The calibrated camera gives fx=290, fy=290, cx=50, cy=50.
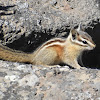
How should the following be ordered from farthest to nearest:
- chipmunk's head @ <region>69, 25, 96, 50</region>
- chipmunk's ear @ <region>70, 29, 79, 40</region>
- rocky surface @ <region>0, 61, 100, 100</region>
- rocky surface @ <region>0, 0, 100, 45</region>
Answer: rocky surface @ <region>0, 0, 100, 45</region> < chipmunk's ear @ <region>70, 29, 79, 40</region> < chipmunk's head @ <region>69, 25, 96, 50</region> < rocky surface @ <region>0, 61, 100, 100</region>

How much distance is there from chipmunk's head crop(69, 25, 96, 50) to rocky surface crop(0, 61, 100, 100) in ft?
3.43

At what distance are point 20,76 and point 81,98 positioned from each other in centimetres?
106

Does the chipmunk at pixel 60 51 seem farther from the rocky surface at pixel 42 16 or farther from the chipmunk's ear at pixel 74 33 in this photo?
the rocky surface at pixel 42 16

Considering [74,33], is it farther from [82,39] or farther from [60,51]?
[60,51]

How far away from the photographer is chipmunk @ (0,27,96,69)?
5.80m

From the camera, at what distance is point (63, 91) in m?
4.23

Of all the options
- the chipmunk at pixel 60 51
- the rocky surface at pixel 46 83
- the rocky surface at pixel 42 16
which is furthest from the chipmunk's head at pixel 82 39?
the rocky surface at pixel 46 83

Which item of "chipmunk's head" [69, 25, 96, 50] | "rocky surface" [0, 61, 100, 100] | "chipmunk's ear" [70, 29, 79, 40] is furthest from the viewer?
"chipmunk's ear" [70, 29, 79, 40]

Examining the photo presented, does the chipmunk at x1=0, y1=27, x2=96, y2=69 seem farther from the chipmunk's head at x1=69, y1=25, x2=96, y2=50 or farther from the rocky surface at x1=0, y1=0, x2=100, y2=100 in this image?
the rocky surface at x1=0, y1=0, x2=100, y2=100

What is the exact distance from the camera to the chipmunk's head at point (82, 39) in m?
5.77

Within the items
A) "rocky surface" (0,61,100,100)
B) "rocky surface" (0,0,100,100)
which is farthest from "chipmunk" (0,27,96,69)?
"rocky surface" (0,61,100,100)

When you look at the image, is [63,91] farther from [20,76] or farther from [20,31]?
[20,31]

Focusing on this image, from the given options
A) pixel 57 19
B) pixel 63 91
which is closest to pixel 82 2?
Result: pixel 57 19

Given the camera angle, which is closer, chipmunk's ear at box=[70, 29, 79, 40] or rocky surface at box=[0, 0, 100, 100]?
rocky surface at box=[0, 0, 100, 100]
